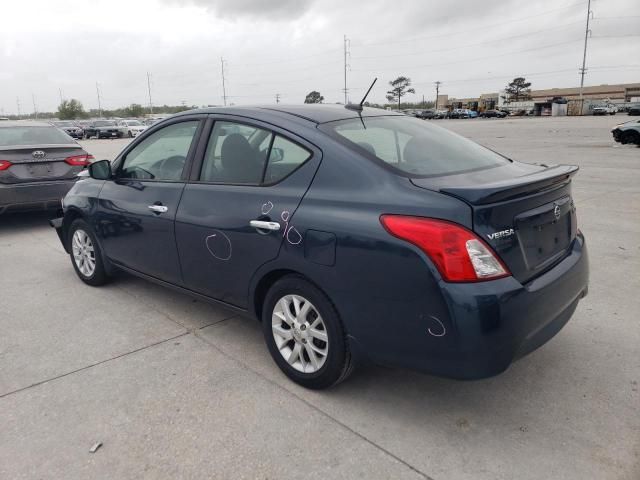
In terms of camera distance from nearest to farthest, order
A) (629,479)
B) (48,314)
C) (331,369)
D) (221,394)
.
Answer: (629,479) → (331,369) → (221,394) → (48,314)

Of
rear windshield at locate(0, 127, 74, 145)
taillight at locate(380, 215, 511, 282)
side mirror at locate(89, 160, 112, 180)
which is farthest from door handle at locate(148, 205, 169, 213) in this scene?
rear windshield at locate(0, 127, 74, 145)

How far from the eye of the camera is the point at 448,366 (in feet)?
7.89

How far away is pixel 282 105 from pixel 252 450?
2.18m

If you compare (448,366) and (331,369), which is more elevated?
(448,366)

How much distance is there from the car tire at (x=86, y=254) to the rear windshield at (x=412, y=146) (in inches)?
107

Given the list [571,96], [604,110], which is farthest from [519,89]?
[604,110]

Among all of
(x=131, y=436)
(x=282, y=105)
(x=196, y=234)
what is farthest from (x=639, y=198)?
(x=131, y=436)

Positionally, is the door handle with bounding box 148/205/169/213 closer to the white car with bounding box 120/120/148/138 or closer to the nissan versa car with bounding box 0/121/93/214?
the nissan versa car with bounding box 0/121/93/214

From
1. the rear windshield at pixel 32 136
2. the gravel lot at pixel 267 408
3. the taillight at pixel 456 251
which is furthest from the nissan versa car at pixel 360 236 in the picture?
the rear windshield at pixel 32 136

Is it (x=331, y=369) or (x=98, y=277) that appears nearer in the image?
(x=331, y=369)

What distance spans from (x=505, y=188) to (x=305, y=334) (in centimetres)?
132

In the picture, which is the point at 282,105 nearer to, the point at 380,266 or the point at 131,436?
the point at 380,266

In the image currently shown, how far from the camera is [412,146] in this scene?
10.4 feet

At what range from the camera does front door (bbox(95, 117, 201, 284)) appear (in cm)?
372
